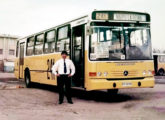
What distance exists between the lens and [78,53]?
→ 1190 cm

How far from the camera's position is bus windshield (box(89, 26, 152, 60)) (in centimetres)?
1074

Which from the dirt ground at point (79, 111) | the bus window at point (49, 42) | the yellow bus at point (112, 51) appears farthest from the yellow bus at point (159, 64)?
the dirt ground at point (79, 111)

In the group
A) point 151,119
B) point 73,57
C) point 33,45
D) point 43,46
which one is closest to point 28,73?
point 33,45

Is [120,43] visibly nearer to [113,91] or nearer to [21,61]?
[113,91]

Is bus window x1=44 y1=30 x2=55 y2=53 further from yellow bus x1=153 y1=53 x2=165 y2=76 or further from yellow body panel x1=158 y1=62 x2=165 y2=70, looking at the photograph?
yellow body panel x1=158 y1=62 x2=165 y2=70

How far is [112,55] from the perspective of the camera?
10797 millimetres

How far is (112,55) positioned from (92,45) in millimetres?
784

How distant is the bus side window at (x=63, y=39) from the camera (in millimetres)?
12805

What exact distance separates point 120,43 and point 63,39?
3.12 m

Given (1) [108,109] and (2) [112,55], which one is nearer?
(1) [108,109]

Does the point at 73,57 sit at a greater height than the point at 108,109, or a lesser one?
greater

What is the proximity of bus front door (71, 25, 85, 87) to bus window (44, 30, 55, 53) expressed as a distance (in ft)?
7.18

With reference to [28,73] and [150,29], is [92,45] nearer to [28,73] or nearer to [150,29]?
[150,29]

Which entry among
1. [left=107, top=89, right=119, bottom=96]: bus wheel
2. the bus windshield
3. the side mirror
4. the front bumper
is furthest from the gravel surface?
[left=107, top=89, right=119, bottom=96]: bus wheel
